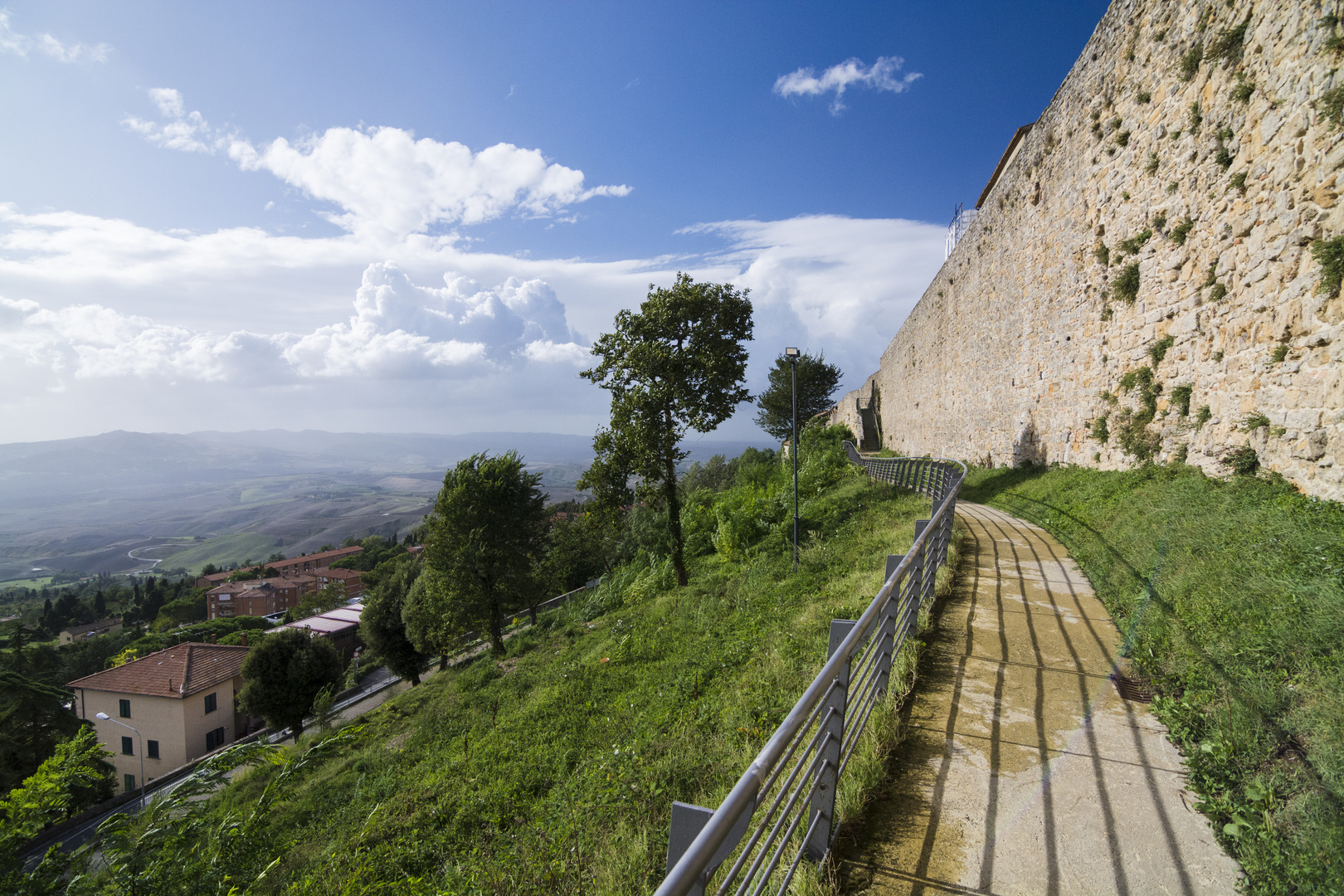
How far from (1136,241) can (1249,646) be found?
923cm

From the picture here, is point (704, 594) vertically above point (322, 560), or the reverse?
point (704, 594)

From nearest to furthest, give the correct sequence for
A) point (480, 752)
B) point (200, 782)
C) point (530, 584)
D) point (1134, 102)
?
point (200, 782), point (480, 752), point (1134, 102), point (530, 584)

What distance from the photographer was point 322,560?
109312 mm

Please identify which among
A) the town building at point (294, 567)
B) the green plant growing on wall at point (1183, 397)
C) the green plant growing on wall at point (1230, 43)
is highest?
the green plant growing on wall at point (1230, 43)

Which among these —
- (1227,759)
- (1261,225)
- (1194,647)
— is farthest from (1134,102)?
(1227,759)

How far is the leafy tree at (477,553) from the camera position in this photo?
944 inches

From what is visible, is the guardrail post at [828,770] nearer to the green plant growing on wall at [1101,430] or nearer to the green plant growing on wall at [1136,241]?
the green plant growing on wall at [1101,430]

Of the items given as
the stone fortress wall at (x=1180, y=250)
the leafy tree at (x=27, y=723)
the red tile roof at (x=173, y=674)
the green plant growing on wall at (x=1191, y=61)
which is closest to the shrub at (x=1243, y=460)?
the stone fortress wall at (x=1180, y=250)

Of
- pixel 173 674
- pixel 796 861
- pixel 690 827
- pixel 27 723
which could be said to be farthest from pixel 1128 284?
pixel 173 674

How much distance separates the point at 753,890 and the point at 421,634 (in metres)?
30.5

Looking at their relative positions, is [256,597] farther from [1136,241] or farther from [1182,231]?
[1182,231]

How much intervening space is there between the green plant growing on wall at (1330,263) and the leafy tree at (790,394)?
3825 centimetres

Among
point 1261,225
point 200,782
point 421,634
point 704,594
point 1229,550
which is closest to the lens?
point 1229,550

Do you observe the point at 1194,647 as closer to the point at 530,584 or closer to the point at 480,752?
the point at 480,752
